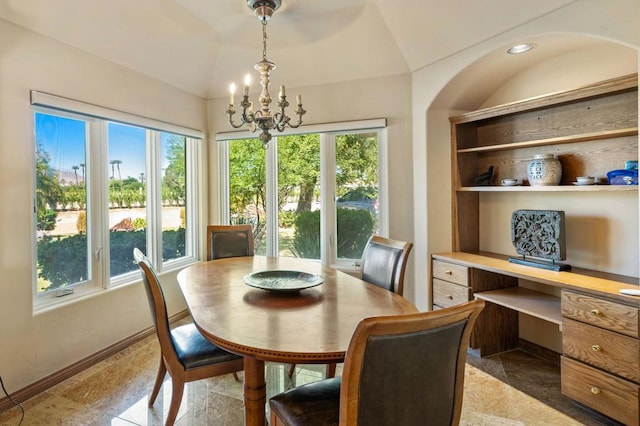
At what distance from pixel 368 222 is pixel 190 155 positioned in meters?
2.11

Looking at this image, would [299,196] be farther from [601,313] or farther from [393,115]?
[601,313]

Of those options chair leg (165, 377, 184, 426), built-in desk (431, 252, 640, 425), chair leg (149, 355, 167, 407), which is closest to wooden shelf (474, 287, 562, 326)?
built-in desk (431, 252, 640, 425)

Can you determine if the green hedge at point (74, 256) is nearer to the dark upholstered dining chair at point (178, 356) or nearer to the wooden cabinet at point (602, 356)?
the dark upholstered dining chair at point (178, 356)

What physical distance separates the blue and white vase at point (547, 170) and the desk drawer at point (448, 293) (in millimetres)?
976

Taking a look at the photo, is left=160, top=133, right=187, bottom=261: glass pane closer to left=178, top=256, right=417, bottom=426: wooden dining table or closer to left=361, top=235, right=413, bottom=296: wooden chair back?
left=178, top=256, right=417, bottom=426: wooden dining table

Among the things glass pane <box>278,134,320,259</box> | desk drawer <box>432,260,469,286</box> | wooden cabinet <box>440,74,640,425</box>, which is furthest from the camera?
glass pane <box>278,134,320,259</box>

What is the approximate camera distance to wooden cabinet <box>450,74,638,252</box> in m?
2.22

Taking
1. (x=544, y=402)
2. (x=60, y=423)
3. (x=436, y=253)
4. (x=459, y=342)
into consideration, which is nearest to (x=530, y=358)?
(x=544, y=402)

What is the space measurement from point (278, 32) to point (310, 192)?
154cm

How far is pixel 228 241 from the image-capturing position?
3.18 metres

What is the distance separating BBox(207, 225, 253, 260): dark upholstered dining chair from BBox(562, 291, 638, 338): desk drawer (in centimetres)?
242

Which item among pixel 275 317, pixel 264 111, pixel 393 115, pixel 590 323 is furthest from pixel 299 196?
pixel 590 323

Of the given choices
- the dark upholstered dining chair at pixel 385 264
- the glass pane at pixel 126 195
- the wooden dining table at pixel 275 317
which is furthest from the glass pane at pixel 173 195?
the dark upholstered dining chair at pixel 385 264

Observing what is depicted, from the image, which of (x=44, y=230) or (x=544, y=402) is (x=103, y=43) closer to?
(x=44, y=230)
